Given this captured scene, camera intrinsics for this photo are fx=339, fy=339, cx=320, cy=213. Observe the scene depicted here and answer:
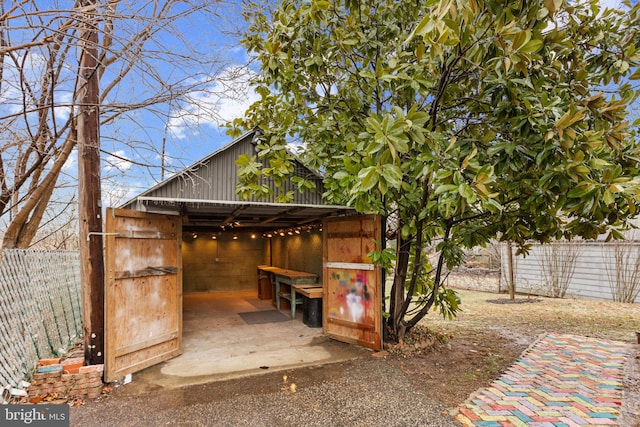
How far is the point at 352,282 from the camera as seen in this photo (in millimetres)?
5418

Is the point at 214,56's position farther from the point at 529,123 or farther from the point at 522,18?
the point at 529,123

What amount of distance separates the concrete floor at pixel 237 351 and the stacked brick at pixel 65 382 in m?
0.49

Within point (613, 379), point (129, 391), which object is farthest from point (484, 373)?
point (129, 391)

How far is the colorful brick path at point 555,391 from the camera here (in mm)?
3094

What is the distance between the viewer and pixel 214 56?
129 inches

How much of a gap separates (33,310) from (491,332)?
279 inches

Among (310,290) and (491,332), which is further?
(310,290)

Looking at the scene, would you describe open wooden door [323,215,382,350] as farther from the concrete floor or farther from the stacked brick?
the stacked brick

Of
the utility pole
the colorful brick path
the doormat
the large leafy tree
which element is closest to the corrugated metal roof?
the large leafy tree

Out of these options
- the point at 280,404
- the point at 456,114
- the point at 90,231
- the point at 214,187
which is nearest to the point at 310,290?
the point at 214,187

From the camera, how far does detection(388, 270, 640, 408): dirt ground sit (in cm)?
408

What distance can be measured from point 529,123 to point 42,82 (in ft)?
15.3

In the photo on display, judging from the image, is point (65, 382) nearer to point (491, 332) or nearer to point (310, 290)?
point (310, 290)

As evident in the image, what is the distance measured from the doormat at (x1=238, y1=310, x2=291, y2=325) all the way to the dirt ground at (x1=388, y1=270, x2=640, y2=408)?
3.12m
